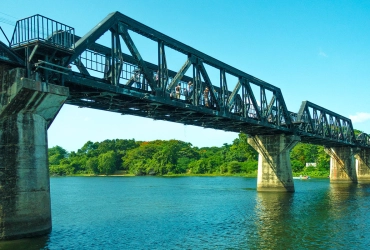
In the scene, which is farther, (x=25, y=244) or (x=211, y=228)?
(x=211, y=228)

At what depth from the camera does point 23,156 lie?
77.3 feet

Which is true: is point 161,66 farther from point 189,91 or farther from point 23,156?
point 23,156

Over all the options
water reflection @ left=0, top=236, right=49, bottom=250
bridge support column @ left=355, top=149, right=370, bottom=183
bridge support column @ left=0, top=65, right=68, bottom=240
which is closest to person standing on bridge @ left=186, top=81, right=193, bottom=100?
bridge support column @ left=0, top=65, right=68, bottom=240

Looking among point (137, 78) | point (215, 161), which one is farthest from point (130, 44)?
point (215, 161)

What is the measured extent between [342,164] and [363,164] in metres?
19.6

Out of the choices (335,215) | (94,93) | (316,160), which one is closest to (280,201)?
(335,215)

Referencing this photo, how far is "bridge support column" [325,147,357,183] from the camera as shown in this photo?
97.1 metres

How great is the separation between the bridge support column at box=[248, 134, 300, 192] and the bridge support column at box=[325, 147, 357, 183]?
4003 centimetres

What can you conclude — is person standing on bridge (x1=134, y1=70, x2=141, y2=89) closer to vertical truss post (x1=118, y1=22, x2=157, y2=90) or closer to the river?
vertical truss post (x1=118, y1=22, x2=157, y2=90)

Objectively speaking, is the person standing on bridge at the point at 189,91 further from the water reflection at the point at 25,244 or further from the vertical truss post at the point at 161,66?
the water reflection at the point at 25,244

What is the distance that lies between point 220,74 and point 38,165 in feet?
79.1

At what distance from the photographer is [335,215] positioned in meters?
37.8

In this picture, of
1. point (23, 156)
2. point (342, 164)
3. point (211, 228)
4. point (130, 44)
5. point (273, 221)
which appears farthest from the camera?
point (342, 164)

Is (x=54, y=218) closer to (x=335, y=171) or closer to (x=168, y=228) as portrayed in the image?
(x=168, y=228)
